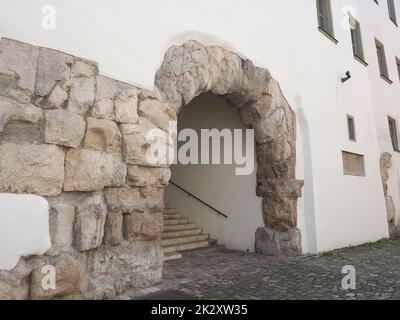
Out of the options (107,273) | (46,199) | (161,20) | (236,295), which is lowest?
(236,295)

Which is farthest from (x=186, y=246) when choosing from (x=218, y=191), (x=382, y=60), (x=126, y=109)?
(x=382, y=60)

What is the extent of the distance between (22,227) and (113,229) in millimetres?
704

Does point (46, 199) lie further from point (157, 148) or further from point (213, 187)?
point (213, 187)

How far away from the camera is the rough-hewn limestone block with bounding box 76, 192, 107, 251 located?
8.37 ft

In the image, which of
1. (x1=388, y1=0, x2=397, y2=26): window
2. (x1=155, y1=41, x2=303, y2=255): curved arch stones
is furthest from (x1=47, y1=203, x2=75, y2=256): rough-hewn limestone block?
(x1=388, y1=0, x2=397, y2=26): window

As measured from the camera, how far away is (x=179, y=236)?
17.4 feet

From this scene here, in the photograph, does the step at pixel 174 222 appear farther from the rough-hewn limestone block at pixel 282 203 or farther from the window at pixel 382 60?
the window at pixel 382 60

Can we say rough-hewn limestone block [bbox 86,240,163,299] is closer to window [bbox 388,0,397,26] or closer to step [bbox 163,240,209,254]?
step [bbox 163,240,209,254]

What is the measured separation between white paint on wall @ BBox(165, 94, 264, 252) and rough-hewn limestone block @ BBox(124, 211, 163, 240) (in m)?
2.33

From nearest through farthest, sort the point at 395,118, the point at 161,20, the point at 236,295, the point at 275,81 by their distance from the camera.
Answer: the point at 236,295, the point at 161,20, the point at 275,81, the point at 395,118

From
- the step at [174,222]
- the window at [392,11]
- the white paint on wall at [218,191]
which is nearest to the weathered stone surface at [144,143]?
the white paint on wall at [218,191]

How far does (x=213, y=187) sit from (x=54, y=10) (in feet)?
12.4

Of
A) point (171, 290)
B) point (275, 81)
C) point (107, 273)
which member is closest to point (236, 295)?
point (171, 290)

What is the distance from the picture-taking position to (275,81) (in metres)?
4.87
